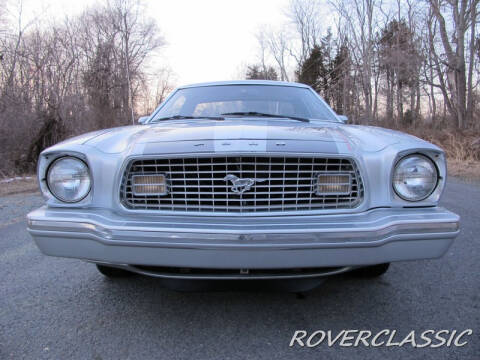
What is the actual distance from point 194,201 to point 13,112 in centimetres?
996

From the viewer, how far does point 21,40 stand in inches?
537

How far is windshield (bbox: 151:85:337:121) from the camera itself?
2.61m

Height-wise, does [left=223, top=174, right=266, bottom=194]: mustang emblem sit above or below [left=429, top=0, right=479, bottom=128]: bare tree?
below

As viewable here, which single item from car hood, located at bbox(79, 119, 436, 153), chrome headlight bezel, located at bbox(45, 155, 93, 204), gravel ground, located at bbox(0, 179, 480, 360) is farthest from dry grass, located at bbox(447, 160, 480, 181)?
chrome headlight bezel, located at bbox(45, 155, 93, 204)

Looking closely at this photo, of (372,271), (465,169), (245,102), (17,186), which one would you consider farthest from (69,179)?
(465,169)

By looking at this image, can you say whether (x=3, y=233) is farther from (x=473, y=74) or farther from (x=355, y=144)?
(x=473, y=74)

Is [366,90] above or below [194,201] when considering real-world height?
above

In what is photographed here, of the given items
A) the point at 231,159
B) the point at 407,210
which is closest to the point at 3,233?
the point at 231,159

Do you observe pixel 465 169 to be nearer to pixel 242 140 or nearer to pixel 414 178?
pixel 414 178


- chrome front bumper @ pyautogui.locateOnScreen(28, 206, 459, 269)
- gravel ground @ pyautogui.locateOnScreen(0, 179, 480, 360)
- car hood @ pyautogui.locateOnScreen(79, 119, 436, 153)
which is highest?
car hood @ pyautogui.locateOnScreen(79, 119, 436, 153)

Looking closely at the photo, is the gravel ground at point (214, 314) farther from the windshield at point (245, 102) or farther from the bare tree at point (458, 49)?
the bare tree at point (458, 49)

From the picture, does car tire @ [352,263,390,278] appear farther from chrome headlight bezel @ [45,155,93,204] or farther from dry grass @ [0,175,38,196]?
dry grass @ [0,175,38,196]

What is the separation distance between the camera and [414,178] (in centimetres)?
161

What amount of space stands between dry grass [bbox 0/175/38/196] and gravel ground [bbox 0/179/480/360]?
4639 millimetres
